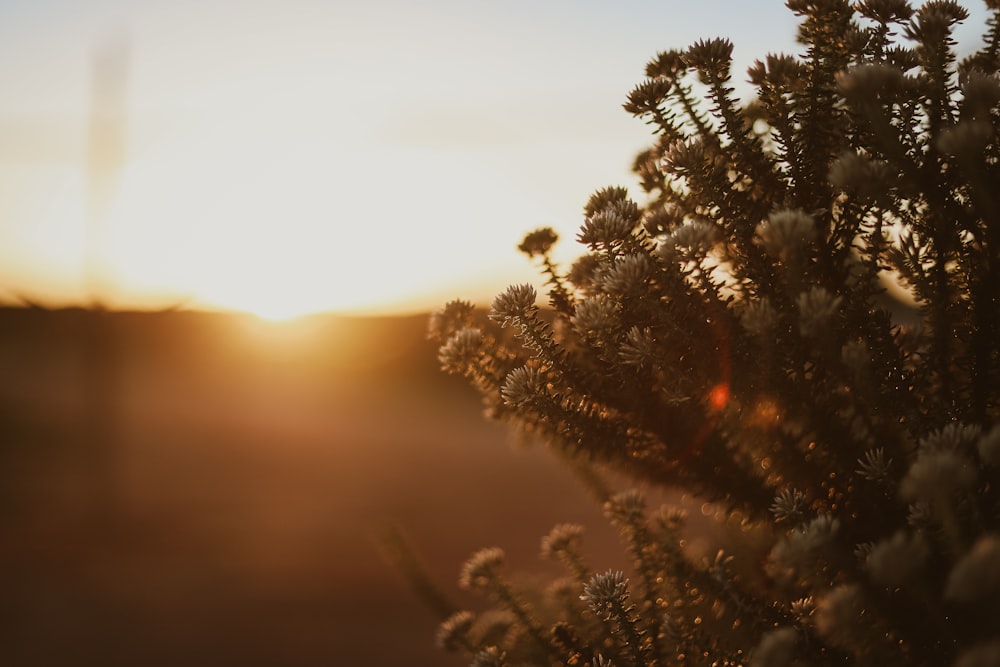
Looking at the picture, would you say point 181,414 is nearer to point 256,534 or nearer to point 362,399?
point 362,399

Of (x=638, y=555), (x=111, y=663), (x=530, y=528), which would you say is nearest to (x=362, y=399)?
(x=530, y=528)

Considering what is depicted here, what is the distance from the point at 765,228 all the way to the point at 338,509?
4716mm

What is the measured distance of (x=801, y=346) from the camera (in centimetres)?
112

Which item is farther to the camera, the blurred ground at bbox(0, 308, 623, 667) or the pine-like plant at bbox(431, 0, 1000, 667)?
the blurred ground at bbox(0, 308, 623, 667)

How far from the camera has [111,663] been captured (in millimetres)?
2969

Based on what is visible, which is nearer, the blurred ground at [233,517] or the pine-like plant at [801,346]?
the pine-like plant at [801,346]

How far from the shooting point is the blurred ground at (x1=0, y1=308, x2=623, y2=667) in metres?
3.28

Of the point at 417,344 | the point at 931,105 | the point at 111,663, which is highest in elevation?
the point at 931,105

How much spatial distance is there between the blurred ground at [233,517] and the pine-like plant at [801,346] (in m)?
0.86

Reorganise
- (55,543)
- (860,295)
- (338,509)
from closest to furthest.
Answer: (860,295) < (55,543) < (338,509)

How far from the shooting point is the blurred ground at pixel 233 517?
3.28m

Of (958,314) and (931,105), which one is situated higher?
(931,105)

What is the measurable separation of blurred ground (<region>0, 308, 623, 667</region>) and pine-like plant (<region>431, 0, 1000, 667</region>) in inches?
34.0

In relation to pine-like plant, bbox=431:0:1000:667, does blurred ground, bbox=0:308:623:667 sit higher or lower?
lower
